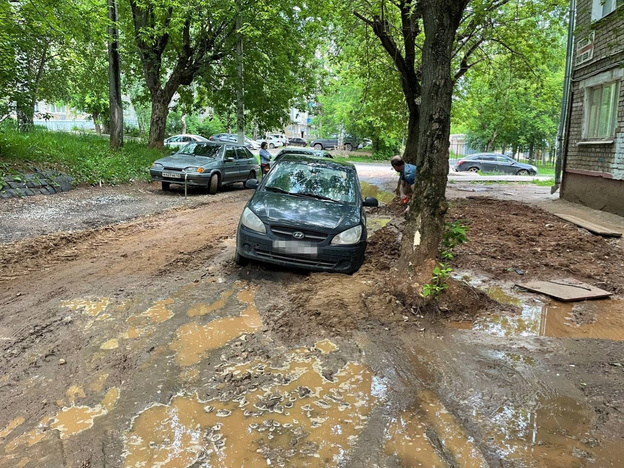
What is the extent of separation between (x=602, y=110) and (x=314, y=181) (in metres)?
10.3

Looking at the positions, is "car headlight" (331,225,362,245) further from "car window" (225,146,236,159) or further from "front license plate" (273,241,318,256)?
"car window" (225,146,236,159)

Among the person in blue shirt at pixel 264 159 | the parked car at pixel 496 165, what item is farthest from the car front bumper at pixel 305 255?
the parked car at pixel 496 165

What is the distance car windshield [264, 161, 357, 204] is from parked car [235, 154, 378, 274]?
3 cm

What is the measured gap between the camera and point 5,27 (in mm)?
13031

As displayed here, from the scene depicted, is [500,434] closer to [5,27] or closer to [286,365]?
[286,365]

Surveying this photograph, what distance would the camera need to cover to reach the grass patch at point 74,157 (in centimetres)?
1224

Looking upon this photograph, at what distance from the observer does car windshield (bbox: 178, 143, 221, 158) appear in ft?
50.5

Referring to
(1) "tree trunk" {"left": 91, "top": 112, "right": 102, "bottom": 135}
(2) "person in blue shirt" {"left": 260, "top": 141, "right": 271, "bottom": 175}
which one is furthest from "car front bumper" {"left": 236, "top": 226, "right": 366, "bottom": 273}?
(1) "tree trunk" {"left": 91, "top": 112, "right": 102, "bottom": 135}

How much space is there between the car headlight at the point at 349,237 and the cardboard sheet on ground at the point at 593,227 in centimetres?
566

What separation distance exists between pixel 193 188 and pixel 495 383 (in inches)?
527

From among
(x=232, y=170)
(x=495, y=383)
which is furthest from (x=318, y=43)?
(x=495, y=383)

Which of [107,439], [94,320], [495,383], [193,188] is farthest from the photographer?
[193,188]

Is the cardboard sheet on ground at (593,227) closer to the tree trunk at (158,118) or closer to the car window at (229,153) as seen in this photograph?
the car window at (229,153)

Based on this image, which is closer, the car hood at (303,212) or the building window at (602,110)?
the car hood at (303,212)
